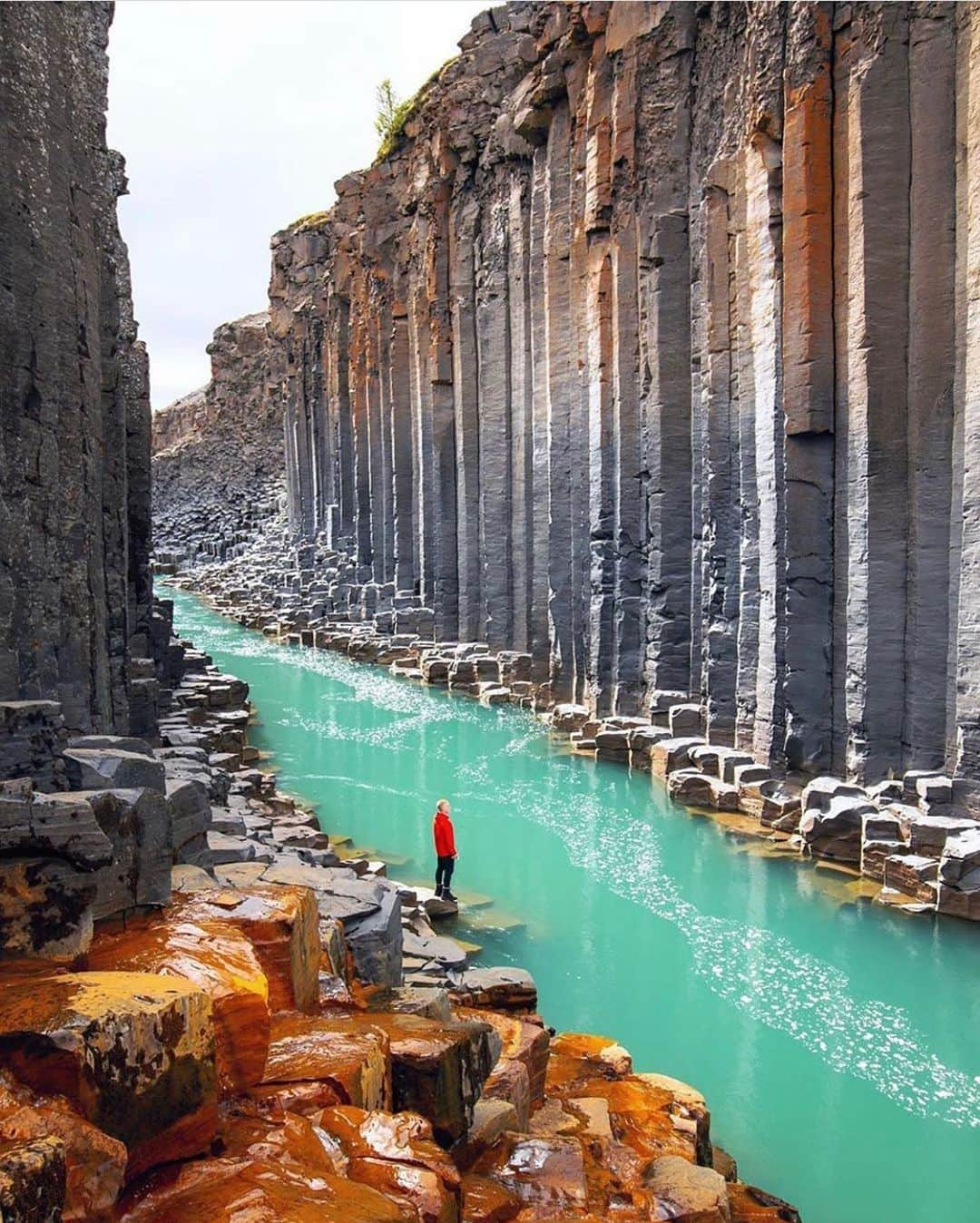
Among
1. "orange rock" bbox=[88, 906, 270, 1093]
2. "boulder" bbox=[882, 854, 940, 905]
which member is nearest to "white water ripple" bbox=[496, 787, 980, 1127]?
"boulder" bbox=[882, 854, 940, 905]

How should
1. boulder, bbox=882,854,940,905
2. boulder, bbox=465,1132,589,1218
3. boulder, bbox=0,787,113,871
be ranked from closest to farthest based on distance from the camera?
boulder, bbox=0,787,113,871, boulder, bbox=465,1132,589,1218, boulder, bbox=882,854,940,905

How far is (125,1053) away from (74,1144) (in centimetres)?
41

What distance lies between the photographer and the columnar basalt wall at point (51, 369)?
754cm

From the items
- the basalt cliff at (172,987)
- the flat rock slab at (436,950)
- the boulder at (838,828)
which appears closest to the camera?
the basalt cliff at (172,987)

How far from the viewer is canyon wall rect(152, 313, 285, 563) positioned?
217ft

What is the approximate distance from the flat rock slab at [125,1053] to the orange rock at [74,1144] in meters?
0.10

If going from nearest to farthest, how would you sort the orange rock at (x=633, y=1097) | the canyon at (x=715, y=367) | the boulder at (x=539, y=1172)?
the boulder at (x=539, y=1172)
the orange rock at (x=633, y=1097)
the canyon at (x=715, y=367)

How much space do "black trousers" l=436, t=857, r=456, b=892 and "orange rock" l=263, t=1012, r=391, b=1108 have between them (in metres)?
5.31

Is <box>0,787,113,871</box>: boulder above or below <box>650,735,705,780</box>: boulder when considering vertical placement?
above

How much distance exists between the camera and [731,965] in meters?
9.39

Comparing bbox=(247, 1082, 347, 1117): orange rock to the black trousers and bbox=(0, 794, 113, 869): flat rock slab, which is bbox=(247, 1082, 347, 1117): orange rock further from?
the black trousers

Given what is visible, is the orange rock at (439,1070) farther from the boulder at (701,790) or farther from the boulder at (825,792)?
the boulder at (701,790)

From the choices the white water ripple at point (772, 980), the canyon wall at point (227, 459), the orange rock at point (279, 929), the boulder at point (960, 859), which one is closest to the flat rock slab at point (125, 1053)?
the orange rock at point (279, 929)

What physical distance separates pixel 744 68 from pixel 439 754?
12158mm
